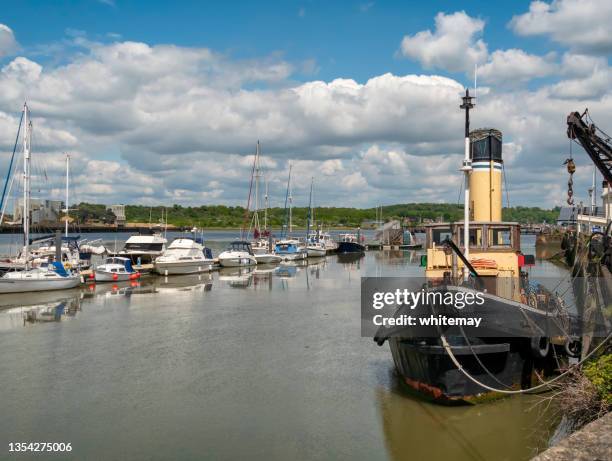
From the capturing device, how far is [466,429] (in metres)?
13.0

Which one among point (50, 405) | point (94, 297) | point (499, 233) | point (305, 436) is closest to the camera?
point (305, 436)

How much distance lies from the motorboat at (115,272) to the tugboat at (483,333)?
31.5m

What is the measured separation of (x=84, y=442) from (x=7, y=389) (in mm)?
5048

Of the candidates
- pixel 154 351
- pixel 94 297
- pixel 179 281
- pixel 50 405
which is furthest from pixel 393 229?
pixel 50 405

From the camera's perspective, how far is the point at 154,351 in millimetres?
21078

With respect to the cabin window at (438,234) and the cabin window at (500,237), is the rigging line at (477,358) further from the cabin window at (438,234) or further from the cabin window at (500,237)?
the cabin window at (438,234)

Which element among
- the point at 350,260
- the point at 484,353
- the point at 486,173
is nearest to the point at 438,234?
the point at 486,173

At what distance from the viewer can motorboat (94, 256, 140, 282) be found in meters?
42.4

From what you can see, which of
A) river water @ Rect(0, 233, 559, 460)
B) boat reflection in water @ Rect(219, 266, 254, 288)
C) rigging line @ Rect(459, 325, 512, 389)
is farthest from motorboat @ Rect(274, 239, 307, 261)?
rigging line @ Rect(459, 325, 512, 389)

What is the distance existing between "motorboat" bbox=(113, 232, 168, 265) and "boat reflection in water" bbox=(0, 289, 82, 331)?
627 inches

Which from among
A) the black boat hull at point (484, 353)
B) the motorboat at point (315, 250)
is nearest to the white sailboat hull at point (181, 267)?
the motorboat at point (315, 250)

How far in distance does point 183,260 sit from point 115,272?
825cm

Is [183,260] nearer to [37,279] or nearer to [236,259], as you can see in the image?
[236,259]

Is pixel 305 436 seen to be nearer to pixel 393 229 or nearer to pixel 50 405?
pixel 50 405
